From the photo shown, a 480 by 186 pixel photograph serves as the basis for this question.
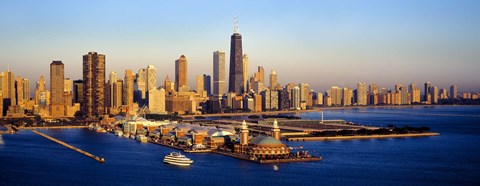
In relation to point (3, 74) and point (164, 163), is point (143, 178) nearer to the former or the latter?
point (164, 163)

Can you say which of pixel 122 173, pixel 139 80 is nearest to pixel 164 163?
pixel 122 173

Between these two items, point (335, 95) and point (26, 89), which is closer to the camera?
point (26, 89)

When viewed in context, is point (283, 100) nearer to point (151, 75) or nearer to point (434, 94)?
point (151, 75)

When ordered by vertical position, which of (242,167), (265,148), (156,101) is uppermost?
(156,101)

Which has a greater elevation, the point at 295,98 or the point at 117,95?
the point at 117,95

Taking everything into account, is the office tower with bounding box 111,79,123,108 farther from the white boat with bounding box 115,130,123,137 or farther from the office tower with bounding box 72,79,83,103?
the white boat with bounding box 115,130,123,137

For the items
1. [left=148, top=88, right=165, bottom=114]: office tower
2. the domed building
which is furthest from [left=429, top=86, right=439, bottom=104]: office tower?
the domed building

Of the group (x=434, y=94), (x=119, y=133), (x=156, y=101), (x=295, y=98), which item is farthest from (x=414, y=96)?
(x=119, y=133)
